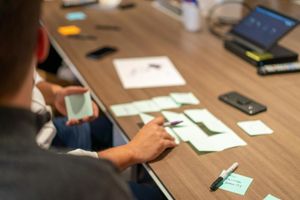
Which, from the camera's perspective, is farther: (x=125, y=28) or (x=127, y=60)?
(x=125, y=28)

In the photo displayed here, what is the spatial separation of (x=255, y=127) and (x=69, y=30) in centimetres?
120

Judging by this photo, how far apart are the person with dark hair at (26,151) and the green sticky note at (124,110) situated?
2.64 ft

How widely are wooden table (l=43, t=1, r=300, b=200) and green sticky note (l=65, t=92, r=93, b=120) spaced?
5 cm

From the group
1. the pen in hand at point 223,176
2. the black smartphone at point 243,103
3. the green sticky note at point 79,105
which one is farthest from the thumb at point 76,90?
the pen in hand at point 223,176

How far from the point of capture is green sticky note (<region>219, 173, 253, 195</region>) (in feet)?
3.97

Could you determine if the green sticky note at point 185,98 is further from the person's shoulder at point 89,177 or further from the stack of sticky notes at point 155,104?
the person's shoulder at point 89,177

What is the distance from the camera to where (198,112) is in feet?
5.21

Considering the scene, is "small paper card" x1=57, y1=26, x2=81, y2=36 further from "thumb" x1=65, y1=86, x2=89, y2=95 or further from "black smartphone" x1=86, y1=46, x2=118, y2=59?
"thumb" x1=65, y1=86, x2=89, y2=95

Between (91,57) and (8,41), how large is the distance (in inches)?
53.2

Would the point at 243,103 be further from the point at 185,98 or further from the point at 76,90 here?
the point at 76,90

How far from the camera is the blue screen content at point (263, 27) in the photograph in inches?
76.3

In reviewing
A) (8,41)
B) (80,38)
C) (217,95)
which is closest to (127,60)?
(80,38)

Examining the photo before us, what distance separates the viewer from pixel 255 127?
150cm

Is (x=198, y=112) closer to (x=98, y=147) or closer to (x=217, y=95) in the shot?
(x=217, y=95)
